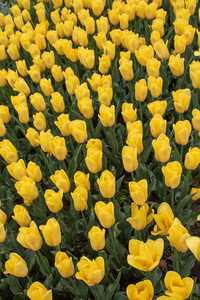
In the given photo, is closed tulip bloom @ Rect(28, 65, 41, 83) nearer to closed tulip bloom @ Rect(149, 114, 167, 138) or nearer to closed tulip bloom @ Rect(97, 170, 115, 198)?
closed tulip bloom @ Rect(149, 114, 167, 138)

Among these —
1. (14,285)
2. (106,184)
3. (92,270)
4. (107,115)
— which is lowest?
(14,285)

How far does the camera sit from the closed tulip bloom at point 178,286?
1.29 metres

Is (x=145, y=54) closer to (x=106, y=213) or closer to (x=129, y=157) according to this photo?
(x=129, y=157)

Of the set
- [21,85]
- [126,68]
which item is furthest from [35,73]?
[126,68]

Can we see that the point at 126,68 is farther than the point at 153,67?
Yes

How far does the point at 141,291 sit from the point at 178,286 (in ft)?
0.50

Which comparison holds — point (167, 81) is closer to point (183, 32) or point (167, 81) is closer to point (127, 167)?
point (183, 32)

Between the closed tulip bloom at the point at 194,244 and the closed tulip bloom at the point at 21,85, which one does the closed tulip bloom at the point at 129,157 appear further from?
the closed tulip bloom at the point at 21,85

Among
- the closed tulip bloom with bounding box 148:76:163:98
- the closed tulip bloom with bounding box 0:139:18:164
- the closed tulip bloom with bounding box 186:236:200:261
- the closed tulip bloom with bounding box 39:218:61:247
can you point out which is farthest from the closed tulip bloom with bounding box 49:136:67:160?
the closed tulip bloom with bounding box 186:236:200:261

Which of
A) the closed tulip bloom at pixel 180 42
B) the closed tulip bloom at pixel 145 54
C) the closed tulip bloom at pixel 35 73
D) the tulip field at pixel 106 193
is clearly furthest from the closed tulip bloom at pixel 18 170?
the closed tulip bloom at pixel 180 42

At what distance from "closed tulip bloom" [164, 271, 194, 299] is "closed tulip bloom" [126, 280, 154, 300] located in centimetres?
9

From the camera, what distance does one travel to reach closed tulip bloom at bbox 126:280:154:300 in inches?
53.7

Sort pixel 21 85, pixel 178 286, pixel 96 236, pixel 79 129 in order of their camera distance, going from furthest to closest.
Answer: pixel 21 85 → pixel 79 129 → pixel 96 236 → pixel 178 286

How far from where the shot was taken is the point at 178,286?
1.34m
